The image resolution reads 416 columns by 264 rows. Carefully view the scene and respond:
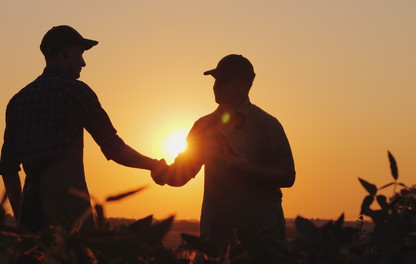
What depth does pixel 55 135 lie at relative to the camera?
519 centimetres

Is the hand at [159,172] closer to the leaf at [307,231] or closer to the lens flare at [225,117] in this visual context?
the lens flare at [225,117]

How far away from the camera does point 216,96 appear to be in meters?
5.88

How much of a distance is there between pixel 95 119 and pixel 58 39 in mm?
775

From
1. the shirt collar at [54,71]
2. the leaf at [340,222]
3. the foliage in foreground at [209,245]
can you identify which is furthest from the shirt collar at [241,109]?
the leaf at [340,222]

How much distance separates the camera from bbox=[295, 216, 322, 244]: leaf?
1299 mm

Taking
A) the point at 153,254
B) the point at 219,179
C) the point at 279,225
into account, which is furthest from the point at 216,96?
the point at 153,254

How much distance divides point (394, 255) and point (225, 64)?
184 inches

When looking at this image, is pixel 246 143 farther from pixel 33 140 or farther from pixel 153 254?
pixel 153 254

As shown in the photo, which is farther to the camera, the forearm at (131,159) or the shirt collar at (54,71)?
the forearm at (131,159)

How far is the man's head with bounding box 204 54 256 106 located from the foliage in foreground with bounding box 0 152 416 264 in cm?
434

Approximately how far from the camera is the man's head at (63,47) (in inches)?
222

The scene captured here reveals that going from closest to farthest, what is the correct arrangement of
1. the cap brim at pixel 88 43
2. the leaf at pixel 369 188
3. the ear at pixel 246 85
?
the leaf at pixel 369 188 < the cap brim at pixel 88 43 < the ear at pixel 246 85

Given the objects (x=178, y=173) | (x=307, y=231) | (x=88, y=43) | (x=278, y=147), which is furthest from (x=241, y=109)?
(x=307, y=231)

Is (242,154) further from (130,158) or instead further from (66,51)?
(66,51)
